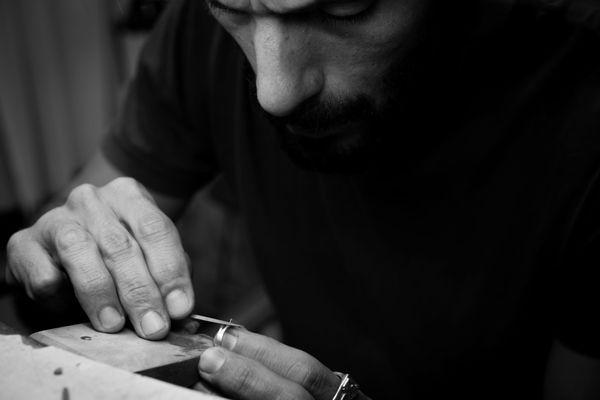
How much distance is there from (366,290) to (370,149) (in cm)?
35

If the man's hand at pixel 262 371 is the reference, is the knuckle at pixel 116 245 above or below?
above

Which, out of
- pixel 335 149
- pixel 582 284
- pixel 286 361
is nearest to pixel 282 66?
pixel 335 149

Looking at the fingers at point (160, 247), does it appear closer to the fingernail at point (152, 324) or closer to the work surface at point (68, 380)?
the fingernail at point (152, 324)

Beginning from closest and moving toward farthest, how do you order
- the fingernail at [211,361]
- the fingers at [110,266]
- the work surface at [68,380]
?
the work surface at [68,380]
the fingernail at [211,361]
the fingers at [110,266]

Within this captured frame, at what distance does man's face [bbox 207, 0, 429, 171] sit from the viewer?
34.4 inches

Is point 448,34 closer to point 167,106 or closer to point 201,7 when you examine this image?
point 201,7

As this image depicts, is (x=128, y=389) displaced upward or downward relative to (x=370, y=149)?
downward

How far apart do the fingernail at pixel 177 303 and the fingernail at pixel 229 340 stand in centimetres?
7

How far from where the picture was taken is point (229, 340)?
0.84m

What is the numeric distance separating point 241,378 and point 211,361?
0.04 metres

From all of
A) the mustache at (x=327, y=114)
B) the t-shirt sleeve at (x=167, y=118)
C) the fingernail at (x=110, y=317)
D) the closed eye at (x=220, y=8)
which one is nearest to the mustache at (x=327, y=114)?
the mustache at (x=327, y=114)

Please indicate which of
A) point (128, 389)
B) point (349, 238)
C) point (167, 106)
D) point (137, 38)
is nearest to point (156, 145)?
point (167, 106)

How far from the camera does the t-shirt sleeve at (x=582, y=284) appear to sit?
1.04m

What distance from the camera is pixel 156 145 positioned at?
4.88 ft
